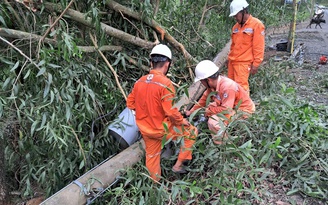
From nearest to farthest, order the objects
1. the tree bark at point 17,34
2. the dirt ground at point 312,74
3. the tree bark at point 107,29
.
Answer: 1. the tree bark at point 17,34
2. the tree bark at point 107,29
3. the dirt ground at point 312,74

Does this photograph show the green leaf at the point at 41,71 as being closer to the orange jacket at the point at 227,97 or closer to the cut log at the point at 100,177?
the cut log at the point at 100,177

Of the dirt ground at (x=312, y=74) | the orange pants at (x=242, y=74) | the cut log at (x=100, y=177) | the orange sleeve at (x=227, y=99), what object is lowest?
the dirt ground at (x=312, y=74)

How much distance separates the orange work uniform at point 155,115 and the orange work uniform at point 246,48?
1.81 metres

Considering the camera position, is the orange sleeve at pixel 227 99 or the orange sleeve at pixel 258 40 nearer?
the orange sleeve at pixel 227 99

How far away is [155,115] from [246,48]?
6.92 ft

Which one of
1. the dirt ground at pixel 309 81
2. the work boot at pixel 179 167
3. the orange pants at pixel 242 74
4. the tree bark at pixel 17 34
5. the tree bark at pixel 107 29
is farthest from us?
the orange pants at pixel 242 74

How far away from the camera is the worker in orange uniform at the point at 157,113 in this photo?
9.58 feet

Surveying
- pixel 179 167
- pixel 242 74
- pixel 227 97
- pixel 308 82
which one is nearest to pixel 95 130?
pixel 179 167

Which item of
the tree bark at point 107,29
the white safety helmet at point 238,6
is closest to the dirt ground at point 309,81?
the white safety helmet at point 238,6

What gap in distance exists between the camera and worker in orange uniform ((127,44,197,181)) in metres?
2.92

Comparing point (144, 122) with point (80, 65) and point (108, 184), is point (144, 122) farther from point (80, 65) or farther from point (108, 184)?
point (80, 65)

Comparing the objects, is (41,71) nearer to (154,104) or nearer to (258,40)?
(154,104)

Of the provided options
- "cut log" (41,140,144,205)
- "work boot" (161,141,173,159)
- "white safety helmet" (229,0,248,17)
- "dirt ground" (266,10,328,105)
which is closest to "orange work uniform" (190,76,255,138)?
"work boot" (161,141,173,159)

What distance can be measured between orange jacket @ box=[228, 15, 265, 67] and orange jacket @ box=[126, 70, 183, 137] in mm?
1884
